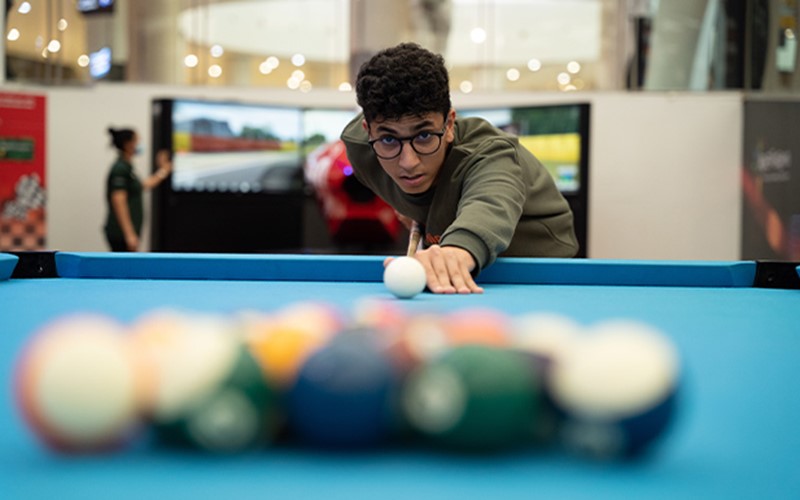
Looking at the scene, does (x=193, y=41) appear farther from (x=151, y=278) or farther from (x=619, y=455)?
(x=619, y=455)

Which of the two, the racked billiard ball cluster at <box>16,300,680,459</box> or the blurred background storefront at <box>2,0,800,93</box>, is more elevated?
the blurred background storefront at <box>2,0,800,93</box>

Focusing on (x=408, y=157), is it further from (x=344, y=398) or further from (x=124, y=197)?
(x=124, y=197)

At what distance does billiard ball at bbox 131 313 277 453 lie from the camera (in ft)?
2.16

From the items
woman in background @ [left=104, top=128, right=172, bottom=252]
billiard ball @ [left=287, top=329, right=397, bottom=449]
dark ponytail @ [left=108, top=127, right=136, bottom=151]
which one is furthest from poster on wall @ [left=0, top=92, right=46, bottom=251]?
billiard ball @ [left=287, top=329, right=397, bottom=449]

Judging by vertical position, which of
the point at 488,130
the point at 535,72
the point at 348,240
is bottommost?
the point at 348,240

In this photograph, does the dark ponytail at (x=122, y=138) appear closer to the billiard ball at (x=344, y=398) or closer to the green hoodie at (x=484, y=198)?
the green hoodie at (x=484, y=198)

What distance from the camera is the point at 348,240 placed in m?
8.29

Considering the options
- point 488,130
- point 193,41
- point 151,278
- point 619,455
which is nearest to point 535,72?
point 193,41

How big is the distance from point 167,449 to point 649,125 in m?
9.01

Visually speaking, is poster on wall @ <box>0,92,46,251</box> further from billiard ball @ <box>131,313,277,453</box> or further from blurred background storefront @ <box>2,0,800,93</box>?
billiard ball @ <box>131,313,277,453</box>

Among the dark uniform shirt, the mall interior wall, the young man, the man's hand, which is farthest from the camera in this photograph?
the mall interior wall

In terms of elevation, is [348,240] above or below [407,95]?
below

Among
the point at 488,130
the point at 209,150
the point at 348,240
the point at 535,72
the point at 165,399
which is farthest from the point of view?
the point at 535,72

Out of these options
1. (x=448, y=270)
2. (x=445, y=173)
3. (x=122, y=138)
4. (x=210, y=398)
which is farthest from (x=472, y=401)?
(x=122, y=138)
